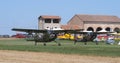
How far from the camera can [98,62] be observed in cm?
2656

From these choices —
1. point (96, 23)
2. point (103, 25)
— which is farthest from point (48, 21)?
point (103, 25)

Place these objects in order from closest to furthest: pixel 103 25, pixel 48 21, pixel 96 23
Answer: pixel 96 23 < pixel 103 25 < pixel 48 21

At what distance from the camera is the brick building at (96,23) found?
16032 centimetres

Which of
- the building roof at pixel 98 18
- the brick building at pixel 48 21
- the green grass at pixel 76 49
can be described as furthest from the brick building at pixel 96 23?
the green grass at pixel 76 49

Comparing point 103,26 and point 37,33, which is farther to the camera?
point 103,26

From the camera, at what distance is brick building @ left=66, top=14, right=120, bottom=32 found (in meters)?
160

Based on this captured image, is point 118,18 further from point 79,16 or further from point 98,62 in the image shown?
point 98,62

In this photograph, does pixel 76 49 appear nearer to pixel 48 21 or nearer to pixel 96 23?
pixel 96 23

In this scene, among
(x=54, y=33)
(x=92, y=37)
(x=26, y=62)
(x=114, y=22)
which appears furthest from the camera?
(x=114, y=22)

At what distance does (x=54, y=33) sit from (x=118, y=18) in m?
105

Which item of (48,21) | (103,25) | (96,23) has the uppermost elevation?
(48,21)

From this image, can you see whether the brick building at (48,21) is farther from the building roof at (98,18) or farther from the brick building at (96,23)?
the building roof at (98,18)

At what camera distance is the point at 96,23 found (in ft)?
531

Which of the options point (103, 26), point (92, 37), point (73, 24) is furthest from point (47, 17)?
point (92, 37)
